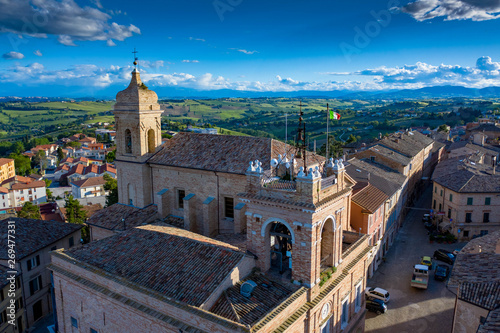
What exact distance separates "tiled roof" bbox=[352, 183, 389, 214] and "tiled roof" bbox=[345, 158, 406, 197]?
2.67 meters

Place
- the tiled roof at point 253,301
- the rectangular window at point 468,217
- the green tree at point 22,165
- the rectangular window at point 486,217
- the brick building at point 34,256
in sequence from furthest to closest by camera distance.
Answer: the green tree at point 22,165 → the rectangular window at point 468,217 → the rectangular window at point 486,217 → the brick building at point 34,256 → the tiled roof at point 253,301

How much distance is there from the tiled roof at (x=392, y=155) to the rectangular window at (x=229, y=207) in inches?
1349

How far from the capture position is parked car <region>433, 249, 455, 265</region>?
1563 inches

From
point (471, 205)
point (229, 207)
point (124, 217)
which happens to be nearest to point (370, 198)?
point (229, 207)

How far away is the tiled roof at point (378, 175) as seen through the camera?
41781 millimetres

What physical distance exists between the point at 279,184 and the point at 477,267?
15440mm

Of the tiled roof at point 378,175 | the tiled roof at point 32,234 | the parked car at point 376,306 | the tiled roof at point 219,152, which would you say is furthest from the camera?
the tiled roof at point 378,175

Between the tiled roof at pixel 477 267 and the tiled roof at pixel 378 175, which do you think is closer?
the tiled roof at pixel 477 267

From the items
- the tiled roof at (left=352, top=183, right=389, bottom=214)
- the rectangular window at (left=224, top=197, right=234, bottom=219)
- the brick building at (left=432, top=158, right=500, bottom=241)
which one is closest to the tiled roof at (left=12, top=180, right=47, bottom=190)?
the rectangular window at (left=224, top=197, right=234, bottom=219)

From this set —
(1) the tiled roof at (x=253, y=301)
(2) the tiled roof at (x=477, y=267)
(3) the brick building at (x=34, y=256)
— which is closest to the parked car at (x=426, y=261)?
(2) the tiled roof at (x=477, y=267)

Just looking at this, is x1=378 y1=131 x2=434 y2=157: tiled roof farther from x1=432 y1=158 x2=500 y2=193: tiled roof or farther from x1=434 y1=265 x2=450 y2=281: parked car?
x1=434 y1=265 x2=450 y2=281: parked car

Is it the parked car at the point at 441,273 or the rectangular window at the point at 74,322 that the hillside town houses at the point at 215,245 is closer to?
the rectangular window at the point at 74,322

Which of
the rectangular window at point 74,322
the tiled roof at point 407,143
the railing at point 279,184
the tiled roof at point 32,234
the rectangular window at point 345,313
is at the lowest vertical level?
the rectangular window at point 74,322

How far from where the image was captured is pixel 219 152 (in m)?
30.0
